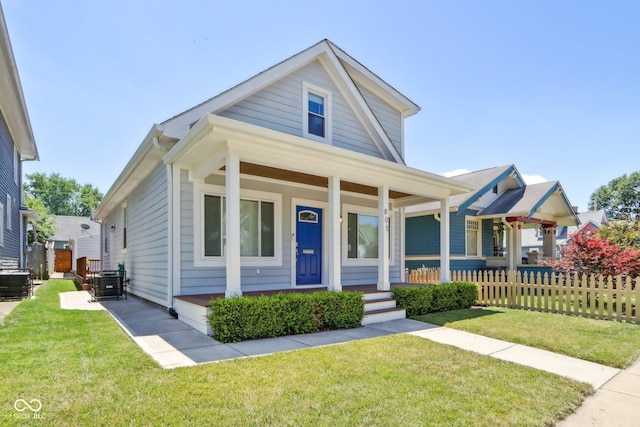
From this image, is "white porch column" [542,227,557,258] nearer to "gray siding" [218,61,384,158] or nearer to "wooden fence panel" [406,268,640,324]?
"wooden fence panel" [406,268,640,324]

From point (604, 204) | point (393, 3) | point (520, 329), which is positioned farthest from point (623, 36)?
point (604, 204)

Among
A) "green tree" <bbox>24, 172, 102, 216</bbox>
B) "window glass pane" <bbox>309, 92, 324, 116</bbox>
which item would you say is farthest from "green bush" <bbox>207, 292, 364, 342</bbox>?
"green tree" <bbox>24, 172, 102, 216</bbox>

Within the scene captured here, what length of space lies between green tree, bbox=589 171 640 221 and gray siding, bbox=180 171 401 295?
55.2 m

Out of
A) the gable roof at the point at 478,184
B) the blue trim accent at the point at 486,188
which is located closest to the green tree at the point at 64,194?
the gable roof at the point at 478,184

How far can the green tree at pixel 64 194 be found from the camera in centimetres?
5538

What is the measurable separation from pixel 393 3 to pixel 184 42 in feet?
18.9

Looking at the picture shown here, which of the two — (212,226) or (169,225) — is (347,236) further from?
(169,225)

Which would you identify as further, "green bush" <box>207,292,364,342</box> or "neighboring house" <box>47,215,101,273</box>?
"neighboring house" <box>47,215,101,273</box>

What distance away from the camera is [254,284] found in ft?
25.5

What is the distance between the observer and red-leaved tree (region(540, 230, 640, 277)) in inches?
366

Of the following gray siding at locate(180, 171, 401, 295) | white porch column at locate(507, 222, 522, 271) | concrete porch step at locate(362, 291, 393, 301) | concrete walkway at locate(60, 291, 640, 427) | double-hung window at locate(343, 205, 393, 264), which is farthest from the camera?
white porch column at locate(507, 222, 522, 271)

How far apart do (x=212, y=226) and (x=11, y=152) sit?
10.4m

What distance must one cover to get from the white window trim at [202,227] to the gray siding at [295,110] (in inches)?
61.8

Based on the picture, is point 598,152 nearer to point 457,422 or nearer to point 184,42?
point 184,42
